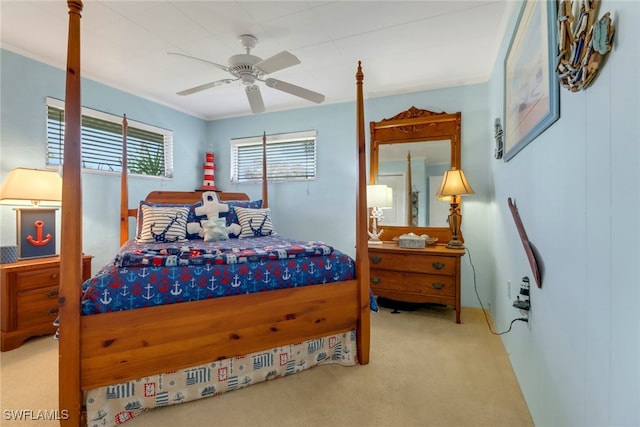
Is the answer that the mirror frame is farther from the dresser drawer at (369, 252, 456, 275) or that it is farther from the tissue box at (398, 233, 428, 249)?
the dresser drawer at (369, 252, 456, 275)

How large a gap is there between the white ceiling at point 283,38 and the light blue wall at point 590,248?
134cm

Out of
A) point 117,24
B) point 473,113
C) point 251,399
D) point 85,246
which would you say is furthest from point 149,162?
point 473,113

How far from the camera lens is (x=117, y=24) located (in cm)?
214

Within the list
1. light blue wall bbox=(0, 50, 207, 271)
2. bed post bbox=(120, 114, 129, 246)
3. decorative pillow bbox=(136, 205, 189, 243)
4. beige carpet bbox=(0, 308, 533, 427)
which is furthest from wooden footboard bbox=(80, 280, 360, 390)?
bed post bbox=(120, 114, 129, 246)

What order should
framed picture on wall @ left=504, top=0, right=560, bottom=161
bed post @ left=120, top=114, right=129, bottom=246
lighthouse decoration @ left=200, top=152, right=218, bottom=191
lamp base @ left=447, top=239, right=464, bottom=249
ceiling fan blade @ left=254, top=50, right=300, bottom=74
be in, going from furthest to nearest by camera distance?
1. lighthouse decoration @ left=200, top=152, right=218, bottom=191
2. bed post @ left=120, top=114, right=129, bottom=246
3. lamp base @ left=447, top=239, right=464, bottom=249
4. ceiling fan blade @ left=254, top=50, right=300, bottom=74
5. framed picture on wall @ left=504, top=0, right=560, bottom=161

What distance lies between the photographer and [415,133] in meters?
3.26

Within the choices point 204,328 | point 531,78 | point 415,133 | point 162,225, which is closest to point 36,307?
point 162,225

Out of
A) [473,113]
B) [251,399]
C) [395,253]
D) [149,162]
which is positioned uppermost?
[473,113]

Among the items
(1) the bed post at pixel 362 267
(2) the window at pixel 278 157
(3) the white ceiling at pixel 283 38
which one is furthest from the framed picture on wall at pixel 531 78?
(2) the window at pixel 278 157

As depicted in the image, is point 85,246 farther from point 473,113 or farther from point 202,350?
point 473,113

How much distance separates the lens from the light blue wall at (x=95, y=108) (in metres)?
2.46

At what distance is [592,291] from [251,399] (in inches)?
62.0

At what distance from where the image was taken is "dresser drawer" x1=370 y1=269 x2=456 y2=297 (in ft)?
8.82

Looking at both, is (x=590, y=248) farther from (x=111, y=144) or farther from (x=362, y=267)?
(x=111, y=144)
